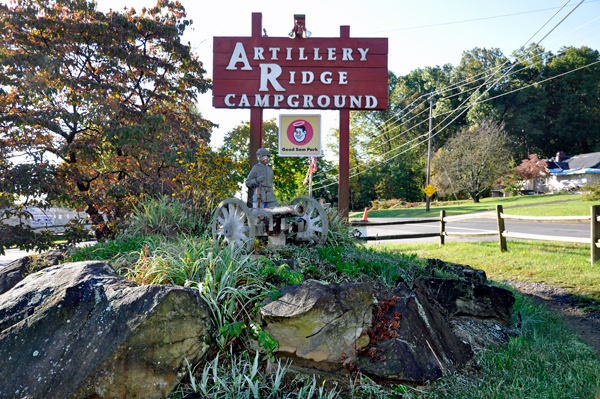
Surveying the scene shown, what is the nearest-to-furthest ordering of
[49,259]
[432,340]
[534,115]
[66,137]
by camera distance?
[432,340], [49,259], [66,137], [534,115]

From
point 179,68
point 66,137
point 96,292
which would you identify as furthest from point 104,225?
point 96,292

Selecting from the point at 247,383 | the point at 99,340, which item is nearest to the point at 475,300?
the point at 247,383

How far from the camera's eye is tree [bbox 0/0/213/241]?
25.2ft

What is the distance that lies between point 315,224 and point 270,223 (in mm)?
896

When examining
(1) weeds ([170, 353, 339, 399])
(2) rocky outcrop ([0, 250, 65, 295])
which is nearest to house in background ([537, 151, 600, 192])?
(1) weeds ([170, 353, 339, 399])

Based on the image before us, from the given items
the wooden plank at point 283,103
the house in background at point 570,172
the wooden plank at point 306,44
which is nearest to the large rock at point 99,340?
the wooden plank at point 283,103

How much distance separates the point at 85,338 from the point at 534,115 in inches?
2183

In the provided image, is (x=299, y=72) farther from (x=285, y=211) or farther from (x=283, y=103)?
(x=285, y=211)

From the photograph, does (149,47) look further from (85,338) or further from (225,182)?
(85,338)

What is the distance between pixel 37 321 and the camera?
294cm

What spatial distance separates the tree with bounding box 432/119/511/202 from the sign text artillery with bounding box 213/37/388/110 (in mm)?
30827

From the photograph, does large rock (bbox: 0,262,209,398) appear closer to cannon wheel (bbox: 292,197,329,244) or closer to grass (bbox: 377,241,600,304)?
cannon wheel (bbox: 292,197,329,244)

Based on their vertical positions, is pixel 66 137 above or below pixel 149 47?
below

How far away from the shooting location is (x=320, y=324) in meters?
2.99
